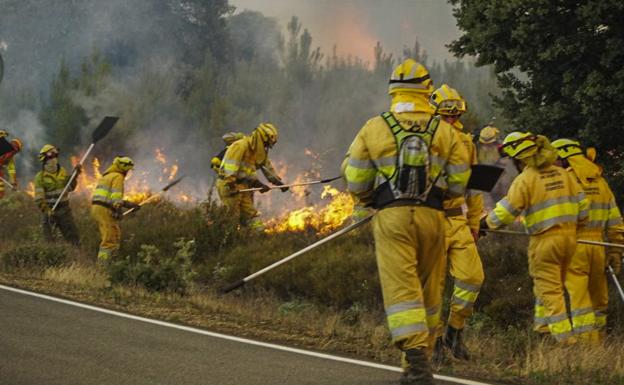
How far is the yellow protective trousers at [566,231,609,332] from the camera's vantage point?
9195 millimetres

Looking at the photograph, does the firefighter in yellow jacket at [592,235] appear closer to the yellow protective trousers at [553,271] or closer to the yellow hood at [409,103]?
the yellow protective trousers at [553,271]

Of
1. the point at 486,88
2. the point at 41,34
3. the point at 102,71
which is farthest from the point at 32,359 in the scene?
the point at 41,34

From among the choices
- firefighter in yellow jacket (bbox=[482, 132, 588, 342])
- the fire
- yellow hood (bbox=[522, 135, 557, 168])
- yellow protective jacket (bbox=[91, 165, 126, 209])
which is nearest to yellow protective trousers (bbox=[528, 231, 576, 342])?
firefighter in yellow jacket (bbox=[482, 132, 588, 342])

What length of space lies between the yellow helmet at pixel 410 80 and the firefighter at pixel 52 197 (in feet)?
37.5

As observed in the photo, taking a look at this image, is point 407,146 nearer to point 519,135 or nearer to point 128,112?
point 519,135

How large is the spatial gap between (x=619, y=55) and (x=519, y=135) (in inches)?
81.2

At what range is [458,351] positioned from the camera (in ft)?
26.3

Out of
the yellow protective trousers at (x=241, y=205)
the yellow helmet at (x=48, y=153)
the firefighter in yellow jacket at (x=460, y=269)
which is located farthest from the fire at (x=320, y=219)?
the firefighter in yellow jacket at (x=460, y=269)

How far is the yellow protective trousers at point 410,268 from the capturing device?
6.06m

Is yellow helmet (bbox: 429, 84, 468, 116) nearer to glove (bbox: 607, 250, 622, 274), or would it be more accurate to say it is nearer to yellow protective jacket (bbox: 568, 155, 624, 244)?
yellow protective jacket (bbox: 568, 155, 624, 244)

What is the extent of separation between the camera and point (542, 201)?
8.77 meters

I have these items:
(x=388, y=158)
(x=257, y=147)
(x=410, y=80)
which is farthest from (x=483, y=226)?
(x=257, y=147)

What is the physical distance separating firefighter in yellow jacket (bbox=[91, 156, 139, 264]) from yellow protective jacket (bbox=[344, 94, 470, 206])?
931 cm

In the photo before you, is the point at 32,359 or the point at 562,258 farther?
the point at 562,258
